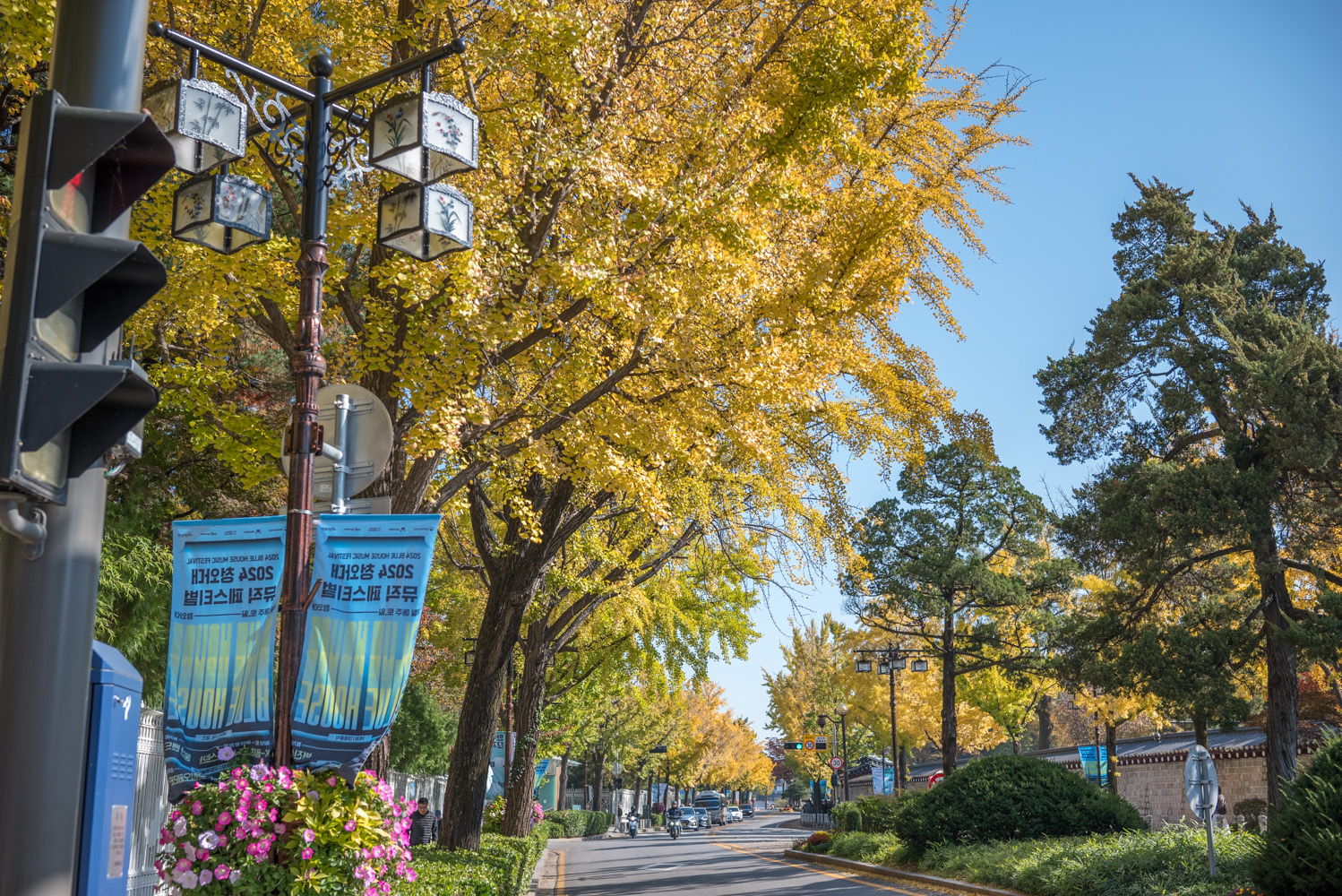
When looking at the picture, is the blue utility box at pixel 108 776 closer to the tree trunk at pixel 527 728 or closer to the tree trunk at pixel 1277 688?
the tree trunk at pixel 527 728

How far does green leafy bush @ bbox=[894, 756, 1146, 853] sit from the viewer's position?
61.3ft

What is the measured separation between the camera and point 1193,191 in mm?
27391

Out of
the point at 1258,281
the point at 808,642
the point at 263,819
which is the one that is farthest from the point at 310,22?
the point at 808,642

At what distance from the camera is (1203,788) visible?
1255 centimetres

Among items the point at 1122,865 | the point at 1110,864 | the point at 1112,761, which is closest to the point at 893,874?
the point at 1110,864

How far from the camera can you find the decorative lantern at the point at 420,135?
6.27 meters

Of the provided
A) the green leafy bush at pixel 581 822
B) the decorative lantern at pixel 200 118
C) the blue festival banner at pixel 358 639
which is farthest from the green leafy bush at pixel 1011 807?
the green leafy bush at pixel 581 822

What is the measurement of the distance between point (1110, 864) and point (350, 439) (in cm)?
1166

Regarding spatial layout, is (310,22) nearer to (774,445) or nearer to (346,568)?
(774,445)

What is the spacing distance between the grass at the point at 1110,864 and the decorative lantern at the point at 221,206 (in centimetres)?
1012

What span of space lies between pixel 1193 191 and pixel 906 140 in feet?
57.4

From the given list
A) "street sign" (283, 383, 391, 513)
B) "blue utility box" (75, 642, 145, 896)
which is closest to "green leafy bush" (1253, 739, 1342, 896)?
"street sign" (283, 383, 391, 513)

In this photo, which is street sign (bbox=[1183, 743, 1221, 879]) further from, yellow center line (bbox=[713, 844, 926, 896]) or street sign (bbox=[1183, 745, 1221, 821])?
yellow center line (bbox=[713, 844, 926, 896])

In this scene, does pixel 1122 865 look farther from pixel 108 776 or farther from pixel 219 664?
pixel 108 776
